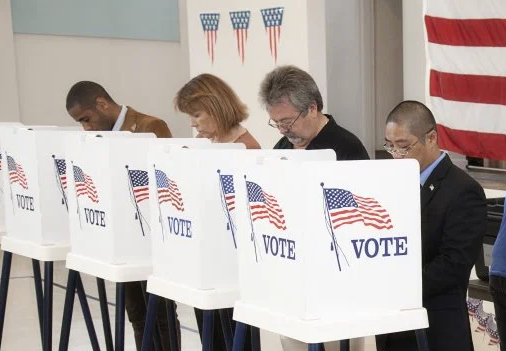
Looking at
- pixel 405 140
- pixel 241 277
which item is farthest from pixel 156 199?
pixel 405 140

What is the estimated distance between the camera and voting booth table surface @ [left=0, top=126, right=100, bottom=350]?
13.0 feet

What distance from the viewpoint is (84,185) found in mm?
3604

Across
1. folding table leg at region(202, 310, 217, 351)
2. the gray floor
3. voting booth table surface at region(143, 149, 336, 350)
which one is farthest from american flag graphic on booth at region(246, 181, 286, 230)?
the gray floor

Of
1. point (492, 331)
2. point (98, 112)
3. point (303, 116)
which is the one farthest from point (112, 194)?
point (492, 331)

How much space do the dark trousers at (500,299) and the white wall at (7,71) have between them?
6769 millimetres

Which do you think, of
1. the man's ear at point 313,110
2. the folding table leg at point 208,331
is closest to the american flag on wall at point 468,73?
the man's ear at point 313,110

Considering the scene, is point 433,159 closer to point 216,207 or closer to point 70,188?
point 216,207

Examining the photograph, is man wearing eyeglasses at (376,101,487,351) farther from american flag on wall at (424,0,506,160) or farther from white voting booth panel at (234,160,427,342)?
american flag on wall at (424,0,506,160)

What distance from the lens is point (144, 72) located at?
10.2m

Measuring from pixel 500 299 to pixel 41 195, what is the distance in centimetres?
189

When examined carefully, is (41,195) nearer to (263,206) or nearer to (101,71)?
(263,206)

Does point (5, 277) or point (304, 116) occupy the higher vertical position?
point (304, 116)

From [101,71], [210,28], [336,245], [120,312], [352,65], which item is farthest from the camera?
[352,65]

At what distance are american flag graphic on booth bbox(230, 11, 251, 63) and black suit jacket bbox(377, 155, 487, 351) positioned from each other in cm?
428
